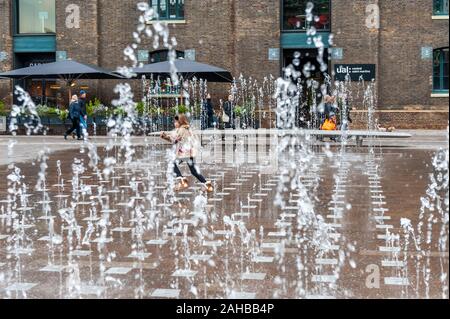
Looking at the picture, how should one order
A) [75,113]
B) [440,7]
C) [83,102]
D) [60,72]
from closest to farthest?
[60,72] → [75,113] → [83,102] → [440,7]

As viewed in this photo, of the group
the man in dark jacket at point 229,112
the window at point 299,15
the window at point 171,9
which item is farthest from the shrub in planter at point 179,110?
the window at point 299,15

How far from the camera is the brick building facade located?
30.5 meters

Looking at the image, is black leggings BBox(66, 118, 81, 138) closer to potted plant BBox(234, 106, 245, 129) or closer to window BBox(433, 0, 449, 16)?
potted plant BBox(234, 106, 245, 129)

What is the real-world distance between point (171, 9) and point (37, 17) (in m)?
6.57

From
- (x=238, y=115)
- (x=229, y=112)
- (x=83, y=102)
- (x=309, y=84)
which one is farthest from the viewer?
(x=309, y=84)

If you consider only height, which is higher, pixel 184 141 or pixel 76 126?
pixel 76 126

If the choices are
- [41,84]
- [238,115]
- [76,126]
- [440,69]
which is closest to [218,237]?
[76,126]

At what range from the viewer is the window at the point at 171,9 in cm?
3247

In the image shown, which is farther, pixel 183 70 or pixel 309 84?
pixel 309 84

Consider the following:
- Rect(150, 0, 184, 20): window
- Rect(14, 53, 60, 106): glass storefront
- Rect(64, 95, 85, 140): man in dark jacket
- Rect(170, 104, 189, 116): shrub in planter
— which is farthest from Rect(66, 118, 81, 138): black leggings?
Rect(150, 0, 184, 20): window

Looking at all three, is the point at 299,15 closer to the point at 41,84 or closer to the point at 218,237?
the point at 41,84

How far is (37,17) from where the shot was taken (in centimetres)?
3384
